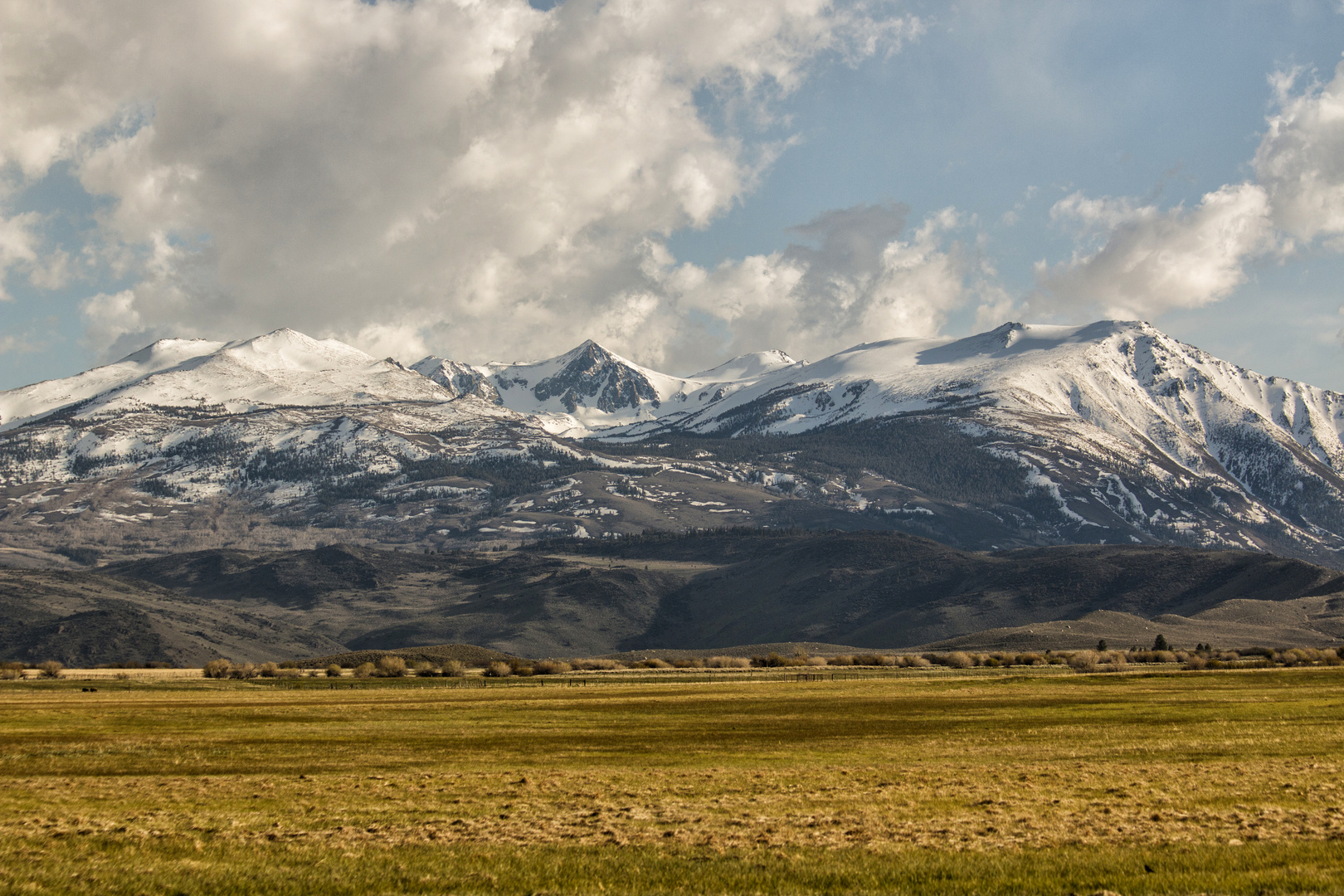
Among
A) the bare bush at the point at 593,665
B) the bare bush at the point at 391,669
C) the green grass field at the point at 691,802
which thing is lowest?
the bare bush at the point at 593,665

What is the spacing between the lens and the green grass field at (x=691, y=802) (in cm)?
2058

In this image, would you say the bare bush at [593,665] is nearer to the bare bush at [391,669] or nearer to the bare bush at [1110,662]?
the bare bush at [391,669]

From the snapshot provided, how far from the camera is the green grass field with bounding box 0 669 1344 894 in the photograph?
20578 mm

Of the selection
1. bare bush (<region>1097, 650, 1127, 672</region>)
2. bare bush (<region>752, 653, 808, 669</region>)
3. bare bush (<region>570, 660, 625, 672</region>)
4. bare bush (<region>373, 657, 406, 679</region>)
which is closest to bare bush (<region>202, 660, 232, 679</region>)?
bare bush (<region>373, 657, 406, 679</region>)

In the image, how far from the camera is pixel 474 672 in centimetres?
11981

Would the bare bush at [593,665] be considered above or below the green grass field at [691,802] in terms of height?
below

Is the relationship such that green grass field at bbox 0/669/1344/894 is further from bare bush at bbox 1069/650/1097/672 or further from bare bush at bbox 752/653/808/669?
bare bush at bbox 752/653/808/669

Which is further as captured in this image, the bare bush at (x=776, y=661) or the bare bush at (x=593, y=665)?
the bare bush at (x=593, y=665)

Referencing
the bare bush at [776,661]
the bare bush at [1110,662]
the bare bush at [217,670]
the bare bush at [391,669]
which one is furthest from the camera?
the bare bush at [776,661]

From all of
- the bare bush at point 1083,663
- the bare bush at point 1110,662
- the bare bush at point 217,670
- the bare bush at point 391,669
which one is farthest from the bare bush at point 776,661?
the bare bush at point 217,670

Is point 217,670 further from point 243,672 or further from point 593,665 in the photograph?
point 593,665

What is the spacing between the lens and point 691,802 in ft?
93.3

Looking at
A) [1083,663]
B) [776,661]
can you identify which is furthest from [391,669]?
[1083,663]

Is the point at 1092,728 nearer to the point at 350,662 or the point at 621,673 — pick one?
the point at 621,673
